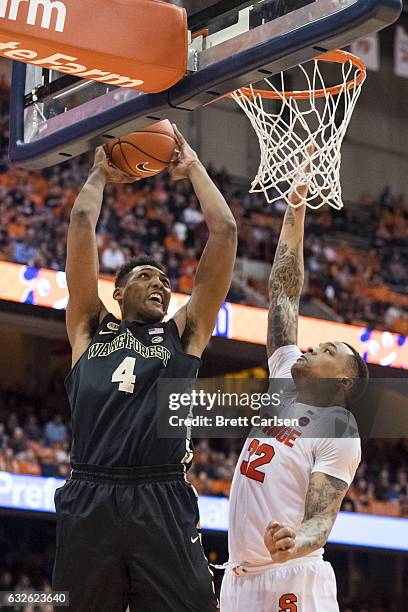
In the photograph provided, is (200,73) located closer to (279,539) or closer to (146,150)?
(146,150)

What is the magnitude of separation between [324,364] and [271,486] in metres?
0.53

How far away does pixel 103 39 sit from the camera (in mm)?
3711

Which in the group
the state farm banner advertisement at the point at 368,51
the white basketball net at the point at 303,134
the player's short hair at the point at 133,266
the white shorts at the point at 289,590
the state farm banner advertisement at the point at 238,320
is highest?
the state farm banner advertisement at the point at 368,51

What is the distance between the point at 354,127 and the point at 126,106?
17.0 meters

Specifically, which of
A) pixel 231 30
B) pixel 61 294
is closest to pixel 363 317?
pixel 61 294

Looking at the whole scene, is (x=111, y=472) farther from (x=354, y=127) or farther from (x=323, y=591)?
(x=354, y=127)

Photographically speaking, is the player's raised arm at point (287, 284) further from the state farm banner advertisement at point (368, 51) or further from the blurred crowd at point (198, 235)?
the state farm banner advertisement at point (368, 51)

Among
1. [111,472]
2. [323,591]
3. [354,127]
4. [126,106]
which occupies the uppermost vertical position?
[354,127]

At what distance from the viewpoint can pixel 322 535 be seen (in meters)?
3.79

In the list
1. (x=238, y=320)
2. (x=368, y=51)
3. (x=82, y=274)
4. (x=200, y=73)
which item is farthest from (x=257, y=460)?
(x=368, y=51)

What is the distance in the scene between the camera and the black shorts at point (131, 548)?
3.51 meters

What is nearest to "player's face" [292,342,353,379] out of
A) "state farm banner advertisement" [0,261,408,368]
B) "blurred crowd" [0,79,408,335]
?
"state farm banner advertisement" [0,261,408,368]

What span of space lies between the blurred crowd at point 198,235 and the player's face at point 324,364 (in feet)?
26.1

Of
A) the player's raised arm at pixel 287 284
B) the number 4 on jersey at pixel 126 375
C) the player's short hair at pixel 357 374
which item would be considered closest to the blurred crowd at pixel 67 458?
the player's raised arm at pixel 287 284
